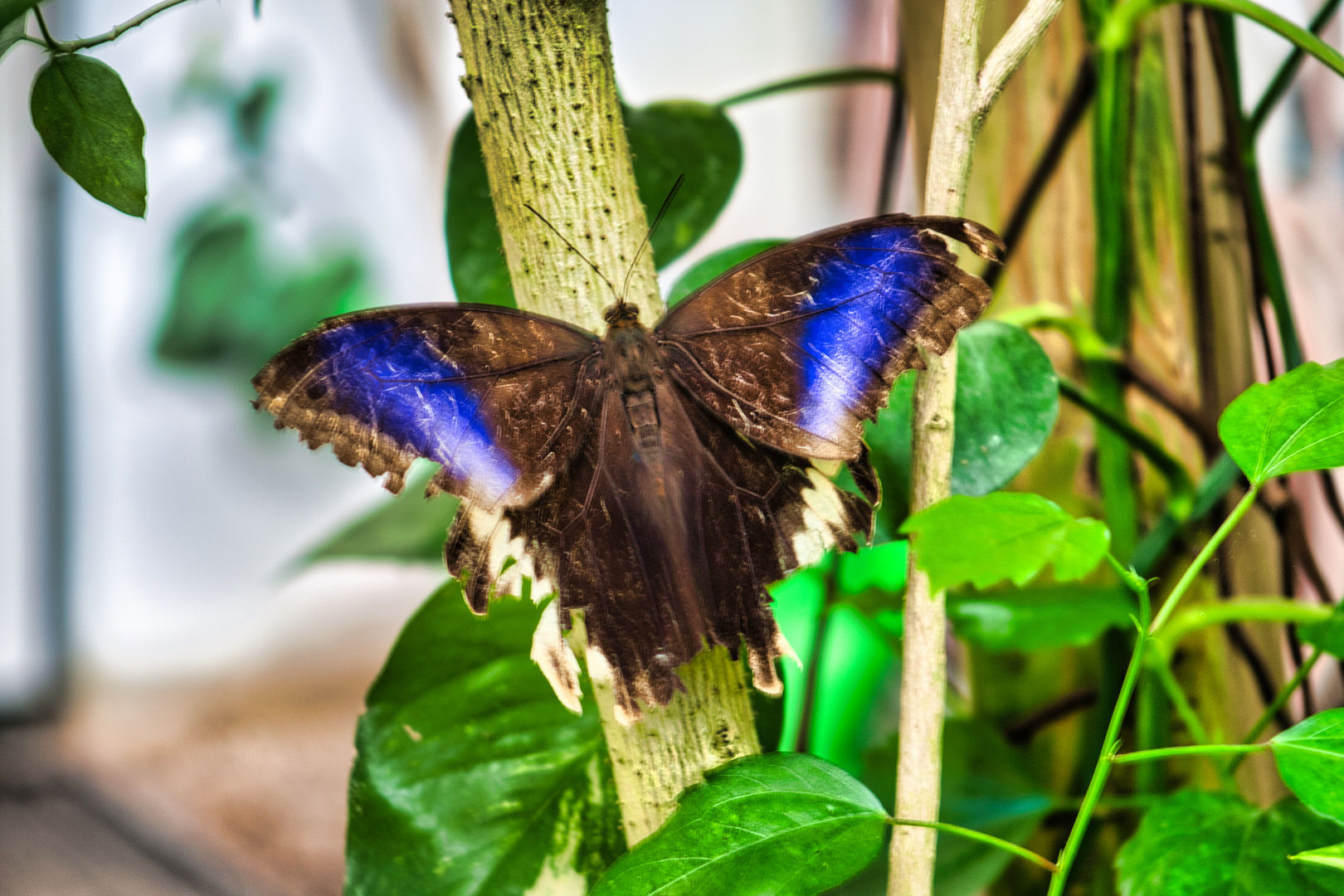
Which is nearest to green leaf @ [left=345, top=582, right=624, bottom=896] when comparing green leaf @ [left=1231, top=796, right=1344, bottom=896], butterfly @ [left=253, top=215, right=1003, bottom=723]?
butterfly @ [left=253, top=215, right=1003, bottom=723]

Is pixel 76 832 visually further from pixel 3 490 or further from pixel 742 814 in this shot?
pixel 742 814

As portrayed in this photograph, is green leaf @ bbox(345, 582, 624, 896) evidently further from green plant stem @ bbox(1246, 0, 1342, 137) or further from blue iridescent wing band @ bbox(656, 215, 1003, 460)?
green plant stem @ bbox(1246, 0, 1342, 137)

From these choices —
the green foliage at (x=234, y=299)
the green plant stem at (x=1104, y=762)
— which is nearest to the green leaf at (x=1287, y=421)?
the green plant stem at (x=1104, y=762)

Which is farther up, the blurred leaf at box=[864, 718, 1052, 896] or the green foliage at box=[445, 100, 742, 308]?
the green foliage at box=[445, 100, 742, 308]

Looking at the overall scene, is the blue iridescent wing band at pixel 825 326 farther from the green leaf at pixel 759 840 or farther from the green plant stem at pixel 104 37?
the green plant stem at pixel 104 37

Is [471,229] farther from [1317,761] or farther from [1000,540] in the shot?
[1317,761]
